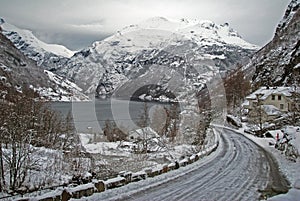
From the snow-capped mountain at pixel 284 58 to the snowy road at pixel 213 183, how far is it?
154 ft

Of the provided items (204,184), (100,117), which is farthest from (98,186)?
(100,117)

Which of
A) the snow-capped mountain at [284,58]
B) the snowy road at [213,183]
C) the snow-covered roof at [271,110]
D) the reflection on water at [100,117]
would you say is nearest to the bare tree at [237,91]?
the snow-capped mountain at [284,58]

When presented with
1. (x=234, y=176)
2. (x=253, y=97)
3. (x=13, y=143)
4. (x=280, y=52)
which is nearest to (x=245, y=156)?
(x=234, y=176)

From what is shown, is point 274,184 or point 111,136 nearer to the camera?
point 274,184

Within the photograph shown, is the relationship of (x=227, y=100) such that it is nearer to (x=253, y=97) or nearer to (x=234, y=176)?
(x=253, y=97)

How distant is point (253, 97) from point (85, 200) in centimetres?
7010

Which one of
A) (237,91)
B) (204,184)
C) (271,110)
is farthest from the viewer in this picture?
(237,91)

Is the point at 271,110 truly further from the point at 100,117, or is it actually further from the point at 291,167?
the point at 100,117

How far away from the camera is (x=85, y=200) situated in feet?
42.6

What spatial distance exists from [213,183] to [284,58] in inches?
3399

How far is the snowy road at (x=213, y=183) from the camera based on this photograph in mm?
14453

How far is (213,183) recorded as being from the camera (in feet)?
57.1

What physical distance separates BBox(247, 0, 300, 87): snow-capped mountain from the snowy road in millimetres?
46860

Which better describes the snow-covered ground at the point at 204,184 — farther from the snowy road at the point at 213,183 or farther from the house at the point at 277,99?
the house at the point at 277,99
